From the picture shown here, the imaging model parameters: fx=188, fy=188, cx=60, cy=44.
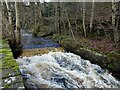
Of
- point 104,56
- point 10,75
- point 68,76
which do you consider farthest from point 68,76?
point 10,75

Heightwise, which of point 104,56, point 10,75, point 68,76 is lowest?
point 68,76

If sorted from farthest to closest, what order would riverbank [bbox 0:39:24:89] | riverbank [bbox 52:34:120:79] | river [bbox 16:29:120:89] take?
riverbank [bbox 52:34:120:79]
river [bbox 16:29:120:89]
riverbank [bbox 0:39:24:89]

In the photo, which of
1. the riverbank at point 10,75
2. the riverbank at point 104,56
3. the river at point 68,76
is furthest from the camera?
the riverbank at point 104,56

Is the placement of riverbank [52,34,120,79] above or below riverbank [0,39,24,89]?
below

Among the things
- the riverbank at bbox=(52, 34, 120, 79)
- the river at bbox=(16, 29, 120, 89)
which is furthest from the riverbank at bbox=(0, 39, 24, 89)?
the riverbank at bbox=(52, 34, 120, 79)

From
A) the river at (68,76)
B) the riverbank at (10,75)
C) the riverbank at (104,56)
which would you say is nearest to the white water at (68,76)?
the river at (68,76)

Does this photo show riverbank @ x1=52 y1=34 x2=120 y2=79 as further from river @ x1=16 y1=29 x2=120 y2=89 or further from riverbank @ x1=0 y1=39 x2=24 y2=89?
riverbank @ x1=0 y1=39 x2=24 y2=89

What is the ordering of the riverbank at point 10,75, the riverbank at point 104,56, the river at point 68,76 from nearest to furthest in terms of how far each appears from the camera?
1. the riverbank at point 10,75
2. the river at point 68,76
3. the riverbank at point 104,56

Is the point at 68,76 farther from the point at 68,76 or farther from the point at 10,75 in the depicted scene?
the point at 10,75

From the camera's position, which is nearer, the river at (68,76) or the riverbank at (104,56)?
the river at (68,76)

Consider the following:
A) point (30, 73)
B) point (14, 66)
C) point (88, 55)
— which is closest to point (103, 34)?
point (88, 55)

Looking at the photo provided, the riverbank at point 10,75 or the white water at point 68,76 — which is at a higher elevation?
the riverbank at point 10,75

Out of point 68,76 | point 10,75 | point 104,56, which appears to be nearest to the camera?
point 10,75

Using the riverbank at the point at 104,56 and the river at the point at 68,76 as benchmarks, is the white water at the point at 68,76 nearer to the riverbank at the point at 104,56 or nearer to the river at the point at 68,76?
the river at the point at 68,76
